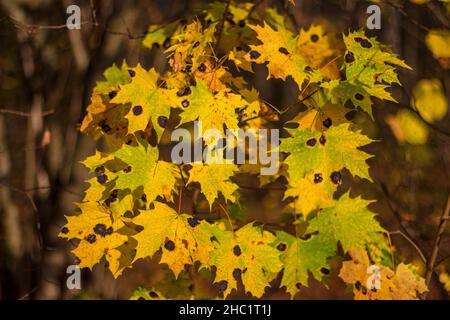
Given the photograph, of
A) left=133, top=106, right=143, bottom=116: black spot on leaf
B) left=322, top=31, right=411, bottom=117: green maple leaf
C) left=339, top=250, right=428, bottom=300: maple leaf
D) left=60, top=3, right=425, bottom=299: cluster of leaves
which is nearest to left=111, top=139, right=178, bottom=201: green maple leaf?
left=60, top=3, right=425, bottom=299: cluster of leaves

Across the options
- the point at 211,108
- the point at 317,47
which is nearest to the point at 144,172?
the point at 211,108

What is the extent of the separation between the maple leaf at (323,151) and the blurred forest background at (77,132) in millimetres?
687

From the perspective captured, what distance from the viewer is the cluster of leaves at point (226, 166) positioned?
5.40 ft

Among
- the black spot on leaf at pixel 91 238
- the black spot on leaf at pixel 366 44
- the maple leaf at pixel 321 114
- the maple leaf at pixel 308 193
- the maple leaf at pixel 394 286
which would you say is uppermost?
the black spot on leaf at pixel 366 44

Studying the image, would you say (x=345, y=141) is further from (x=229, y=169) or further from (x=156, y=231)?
(x=156, y=231)

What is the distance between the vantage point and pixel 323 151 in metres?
1.64

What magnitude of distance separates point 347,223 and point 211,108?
0.67 metres

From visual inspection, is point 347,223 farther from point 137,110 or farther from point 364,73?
point 137,110

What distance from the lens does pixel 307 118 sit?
1.76 metres

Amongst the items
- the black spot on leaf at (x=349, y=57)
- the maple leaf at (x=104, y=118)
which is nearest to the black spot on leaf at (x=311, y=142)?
the black spot on leaf at (x=349, y=57)

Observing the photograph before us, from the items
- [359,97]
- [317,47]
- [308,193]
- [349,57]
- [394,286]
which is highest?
[317,47]

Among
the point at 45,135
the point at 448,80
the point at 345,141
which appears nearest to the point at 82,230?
the point at 345,141

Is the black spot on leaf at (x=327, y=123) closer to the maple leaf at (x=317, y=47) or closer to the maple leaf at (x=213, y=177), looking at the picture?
the maple leaf at (x=213, y=177)

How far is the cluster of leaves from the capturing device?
165cm
